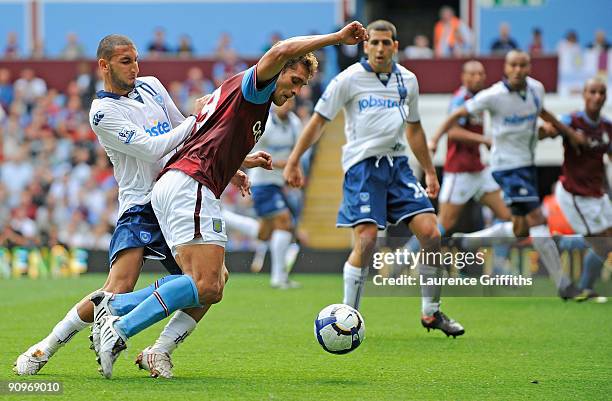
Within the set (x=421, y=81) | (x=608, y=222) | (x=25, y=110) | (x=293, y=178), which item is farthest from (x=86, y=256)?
(x=293, y=178)

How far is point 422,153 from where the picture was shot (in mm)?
9195

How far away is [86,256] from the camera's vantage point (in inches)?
711

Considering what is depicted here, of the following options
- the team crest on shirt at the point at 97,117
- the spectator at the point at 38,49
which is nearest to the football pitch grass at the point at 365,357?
the team crest on shirt at the point at 97,117

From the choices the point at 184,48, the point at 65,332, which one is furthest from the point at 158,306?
the point at 184,48

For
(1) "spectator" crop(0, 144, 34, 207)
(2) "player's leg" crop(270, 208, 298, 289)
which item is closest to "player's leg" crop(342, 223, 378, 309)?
(2) "player's leg" crop(270, 208, 298, 289)

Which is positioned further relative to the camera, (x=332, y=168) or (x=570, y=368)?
(x=332, y=168)

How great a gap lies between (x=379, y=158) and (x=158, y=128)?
2.47 meters

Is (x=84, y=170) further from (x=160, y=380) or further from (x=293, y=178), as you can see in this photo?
(x=160, y=380)

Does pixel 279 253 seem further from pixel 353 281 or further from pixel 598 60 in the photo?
pixel 598 60

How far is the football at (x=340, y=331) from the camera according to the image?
708 cm

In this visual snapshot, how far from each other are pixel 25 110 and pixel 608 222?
1286cm

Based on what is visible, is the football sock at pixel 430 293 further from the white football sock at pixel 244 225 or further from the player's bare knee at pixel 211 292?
the white football sock at pixel 244 225

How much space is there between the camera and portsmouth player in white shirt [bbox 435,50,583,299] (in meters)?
12.1

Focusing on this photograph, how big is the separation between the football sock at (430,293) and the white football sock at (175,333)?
2.70 m
